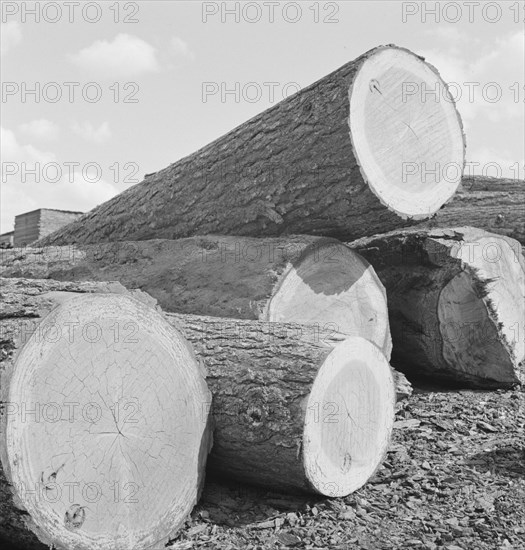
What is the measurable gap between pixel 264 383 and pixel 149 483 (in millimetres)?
603

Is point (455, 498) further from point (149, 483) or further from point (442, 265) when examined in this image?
point (442, 265)

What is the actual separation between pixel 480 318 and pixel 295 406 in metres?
2.37

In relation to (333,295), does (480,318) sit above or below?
below

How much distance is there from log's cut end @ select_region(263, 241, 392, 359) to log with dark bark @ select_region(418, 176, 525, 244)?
185 centimetres

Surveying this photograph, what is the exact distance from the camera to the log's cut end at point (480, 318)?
180 inches

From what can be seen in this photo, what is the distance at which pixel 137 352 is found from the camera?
8.58 feet

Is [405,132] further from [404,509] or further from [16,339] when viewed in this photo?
[16,339]

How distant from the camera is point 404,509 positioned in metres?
2.85

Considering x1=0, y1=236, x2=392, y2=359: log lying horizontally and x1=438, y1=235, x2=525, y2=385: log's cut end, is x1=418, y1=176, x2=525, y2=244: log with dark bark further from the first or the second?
x1=0, y1=236, x2=392, y2=359: log lying horizontally

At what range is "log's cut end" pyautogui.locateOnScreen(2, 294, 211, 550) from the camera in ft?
7.48

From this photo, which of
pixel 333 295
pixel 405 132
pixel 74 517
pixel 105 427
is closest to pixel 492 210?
pixel 405 132

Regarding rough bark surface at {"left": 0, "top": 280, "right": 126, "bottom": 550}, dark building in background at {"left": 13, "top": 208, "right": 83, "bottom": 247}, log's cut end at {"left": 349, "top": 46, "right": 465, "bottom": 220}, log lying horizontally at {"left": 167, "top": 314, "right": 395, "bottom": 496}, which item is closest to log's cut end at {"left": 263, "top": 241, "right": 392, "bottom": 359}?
log's cut end at {"left": 349, "top": 46, "right": 465, "bottom": 220}

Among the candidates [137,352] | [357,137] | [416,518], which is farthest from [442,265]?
[137,352]

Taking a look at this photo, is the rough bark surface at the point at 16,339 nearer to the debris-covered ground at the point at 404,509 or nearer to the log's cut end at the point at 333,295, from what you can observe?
the debris-covered ground at the point at 404,509
